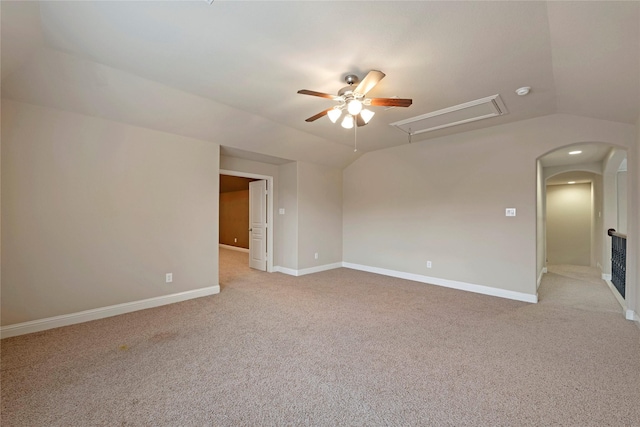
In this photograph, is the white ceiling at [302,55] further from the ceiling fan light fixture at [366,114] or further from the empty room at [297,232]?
the ceiling fan light fixture at [366,114]

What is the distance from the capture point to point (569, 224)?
7.68m

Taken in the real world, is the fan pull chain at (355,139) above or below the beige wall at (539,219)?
above

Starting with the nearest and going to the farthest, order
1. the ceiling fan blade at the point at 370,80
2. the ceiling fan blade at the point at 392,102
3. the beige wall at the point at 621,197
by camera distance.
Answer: the ceiling fan blade at the point at 370,80 → the ceiling fan blade at the point at 392,102 → the beige wall at the point at 621,197

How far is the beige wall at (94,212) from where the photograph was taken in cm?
289

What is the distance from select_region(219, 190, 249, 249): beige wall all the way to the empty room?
403 cm

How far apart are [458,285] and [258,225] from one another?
4.26 m

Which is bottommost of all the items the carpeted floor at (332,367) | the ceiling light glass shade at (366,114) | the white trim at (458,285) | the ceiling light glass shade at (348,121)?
the carpeted floor at (332,367)

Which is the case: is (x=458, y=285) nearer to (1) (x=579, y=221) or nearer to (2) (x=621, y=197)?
(2) (x=621, y=197)

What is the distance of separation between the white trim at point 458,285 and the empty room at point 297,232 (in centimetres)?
3

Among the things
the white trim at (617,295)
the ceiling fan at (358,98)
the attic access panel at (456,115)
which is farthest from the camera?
the white trim at (617,295)

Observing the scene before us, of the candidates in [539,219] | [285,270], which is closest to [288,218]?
[285,270]

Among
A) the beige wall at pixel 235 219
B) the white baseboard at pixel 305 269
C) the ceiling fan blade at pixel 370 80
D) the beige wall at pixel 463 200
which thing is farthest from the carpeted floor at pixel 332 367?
the beige wall at pixel 235 219

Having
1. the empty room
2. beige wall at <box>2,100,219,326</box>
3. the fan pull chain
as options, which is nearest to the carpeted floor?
the empty room

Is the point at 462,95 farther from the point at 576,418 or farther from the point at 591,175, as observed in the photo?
the point at 591,175
